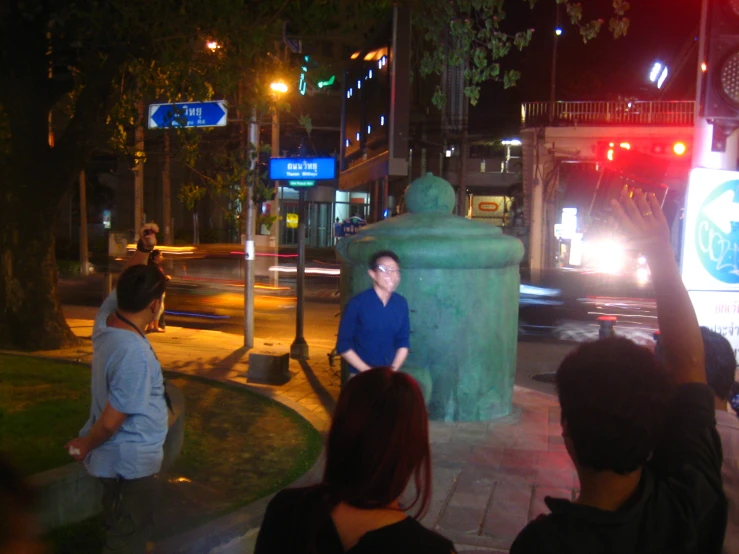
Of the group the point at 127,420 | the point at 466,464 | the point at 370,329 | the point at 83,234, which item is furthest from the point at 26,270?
the point at 83,234

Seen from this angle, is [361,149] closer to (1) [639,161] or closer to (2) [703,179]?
(1) [639,161]

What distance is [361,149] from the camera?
925cm

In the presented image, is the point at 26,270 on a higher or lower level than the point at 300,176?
lower

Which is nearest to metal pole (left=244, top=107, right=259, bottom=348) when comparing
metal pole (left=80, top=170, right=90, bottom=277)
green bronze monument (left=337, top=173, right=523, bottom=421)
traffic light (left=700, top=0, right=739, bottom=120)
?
green bronze monument (left=337, top=173, right=523, bottom=421)

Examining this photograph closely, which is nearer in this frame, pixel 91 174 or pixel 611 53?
pixel 611 53

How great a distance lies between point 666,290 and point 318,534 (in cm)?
125

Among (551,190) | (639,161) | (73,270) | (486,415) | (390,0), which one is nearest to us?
(639,161)

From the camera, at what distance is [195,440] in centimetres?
677

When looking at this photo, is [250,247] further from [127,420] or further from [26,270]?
[127,420]

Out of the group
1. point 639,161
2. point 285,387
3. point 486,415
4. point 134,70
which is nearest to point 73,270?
point 134,70

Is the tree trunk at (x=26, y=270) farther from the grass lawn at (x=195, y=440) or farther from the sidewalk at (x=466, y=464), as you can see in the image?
the grass lawn at (x=195, y=440)

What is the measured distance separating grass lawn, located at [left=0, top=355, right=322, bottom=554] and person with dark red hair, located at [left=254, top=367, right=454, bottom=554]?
3141 millimetres

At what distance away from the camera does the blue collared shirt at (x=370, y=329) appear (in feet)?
18.2

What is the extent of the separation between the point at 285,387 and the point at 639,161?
545 centimetres
